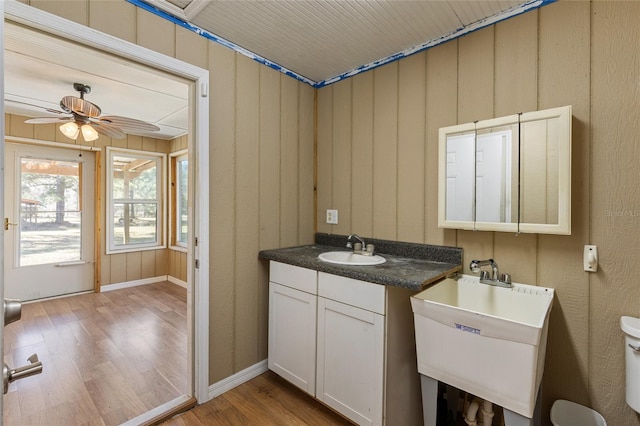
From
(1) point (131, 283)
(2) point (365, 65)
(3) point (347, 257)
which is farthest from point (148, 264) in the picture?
(2) point (365, 65)

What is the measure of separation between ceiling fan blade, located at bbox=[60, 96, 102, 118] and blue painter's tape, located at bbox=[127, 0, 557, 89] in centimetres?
128

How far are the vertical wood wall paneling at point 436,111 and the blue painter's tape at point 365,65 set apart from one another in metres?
0.06

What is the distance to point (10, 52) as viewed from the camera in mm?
2139

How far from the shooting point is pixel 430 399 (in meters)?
1.49

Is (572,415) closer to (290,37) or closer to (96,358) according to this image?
(290,37)

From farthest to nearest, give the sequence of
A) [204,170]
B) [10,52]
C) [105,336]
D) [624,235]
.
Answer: [105,336] < [10,52] < [204,170] < [624,235]

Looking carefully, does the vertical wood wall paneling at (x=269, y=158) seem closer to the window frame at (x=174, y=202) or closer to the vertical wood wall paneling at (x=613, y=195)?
the vertical wood wall paneling at (x=613, y=195)

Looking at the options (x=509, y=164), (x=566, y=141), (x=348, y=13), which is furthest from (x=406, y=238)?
(x=348, y=13)

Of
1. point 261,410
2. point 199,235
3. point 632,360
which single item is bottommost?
point 261,410

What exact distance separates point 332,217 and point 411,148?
2.77 ft

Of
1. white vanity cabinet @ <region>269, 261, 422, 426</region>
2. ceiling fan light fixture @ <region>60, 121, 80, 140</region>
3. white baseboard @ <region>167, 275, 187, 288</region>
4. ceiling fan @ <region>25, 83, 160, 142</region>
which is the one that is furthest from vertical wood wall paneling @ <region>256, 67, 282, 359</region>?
white baseboard @ <region>167, 275, 187, 288</region>

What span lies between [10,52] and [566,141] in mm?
3538

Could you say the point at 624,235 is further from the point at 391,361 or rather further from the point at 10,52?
the point at 10,52

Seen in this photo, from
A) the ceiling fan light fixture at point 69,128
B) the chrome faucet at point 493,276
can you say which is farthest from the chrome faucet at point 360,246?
the ceiling fan light fixture at point 69,128
